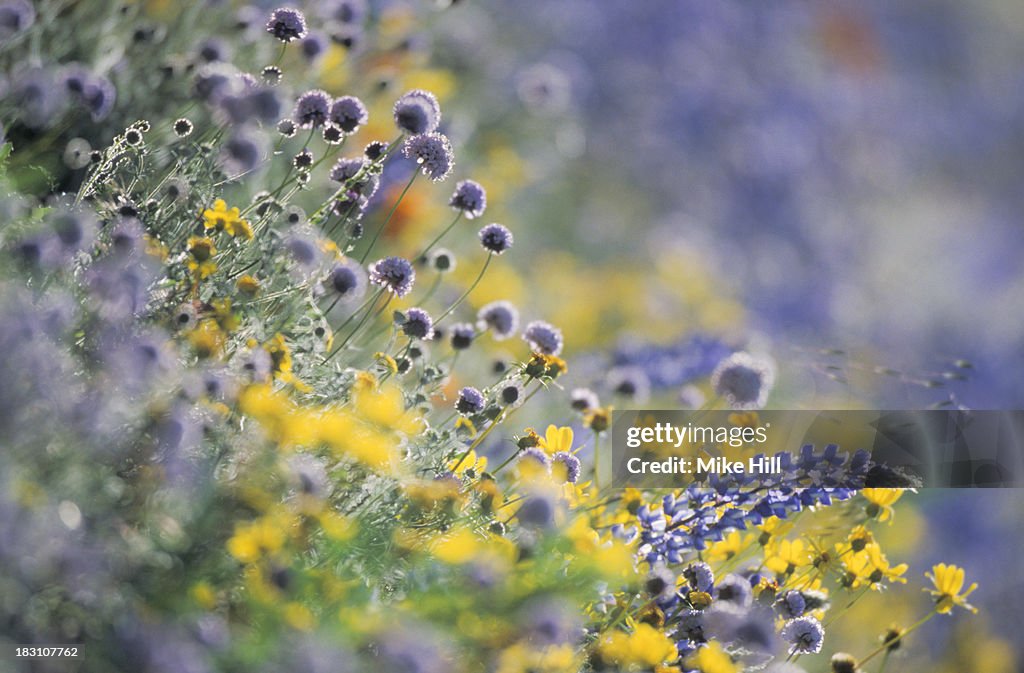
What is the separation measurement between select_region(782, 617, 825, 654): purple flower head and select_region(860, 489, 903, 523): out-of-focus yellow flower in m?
0.23

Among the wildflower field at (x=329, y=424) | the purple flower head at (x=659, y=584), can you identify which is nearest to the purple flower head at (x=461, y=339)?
the wildflower field at (x=329, y=424)

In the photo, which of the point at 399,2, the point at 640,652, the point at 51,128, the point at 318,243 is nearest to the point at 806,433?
the point at 640,652

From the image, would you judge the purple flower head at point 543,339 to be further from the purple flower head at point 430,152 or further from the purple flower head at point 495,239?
the purple flower head at point 430,152

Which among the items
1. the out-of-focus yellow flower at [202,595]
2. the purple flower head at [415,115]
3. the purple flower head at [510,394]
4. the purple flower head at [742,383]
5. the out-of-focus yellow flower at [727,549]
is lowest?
the out-of-focus yellow flower at [202,595]

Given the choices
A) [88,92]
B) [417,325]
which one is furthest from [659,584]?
[88,92]

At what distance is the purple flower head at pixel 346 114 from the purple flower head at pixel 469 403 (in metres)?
0.38

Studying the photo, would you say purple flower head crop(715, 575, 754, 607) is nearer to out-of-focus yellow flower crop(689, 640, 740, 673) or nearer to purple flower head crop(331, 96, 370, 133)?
out-of-focus yellow flower crop(689, 640, 740, 673)

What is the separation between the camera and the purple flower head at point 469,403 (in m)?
1.28

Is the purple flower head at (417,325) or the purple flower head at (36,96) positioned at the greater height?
the purple flower head at (36,96)

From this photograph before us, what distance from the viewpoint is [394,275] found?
50.6 inches

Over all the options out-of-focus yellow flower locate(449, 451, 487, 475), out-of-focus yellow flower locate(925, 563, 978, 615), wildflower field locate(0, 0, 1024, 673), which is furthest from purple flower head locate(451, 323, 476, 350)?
out-of-focus yellow flower locate(925, 563, 978, 615)

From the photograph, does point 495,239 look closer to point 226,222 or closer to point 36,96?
point 226,222

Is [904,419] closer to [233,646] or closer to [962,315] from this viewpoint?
[233,646]

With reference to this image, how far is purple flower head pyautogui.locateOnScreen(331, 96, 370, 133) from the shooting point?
1330mm
